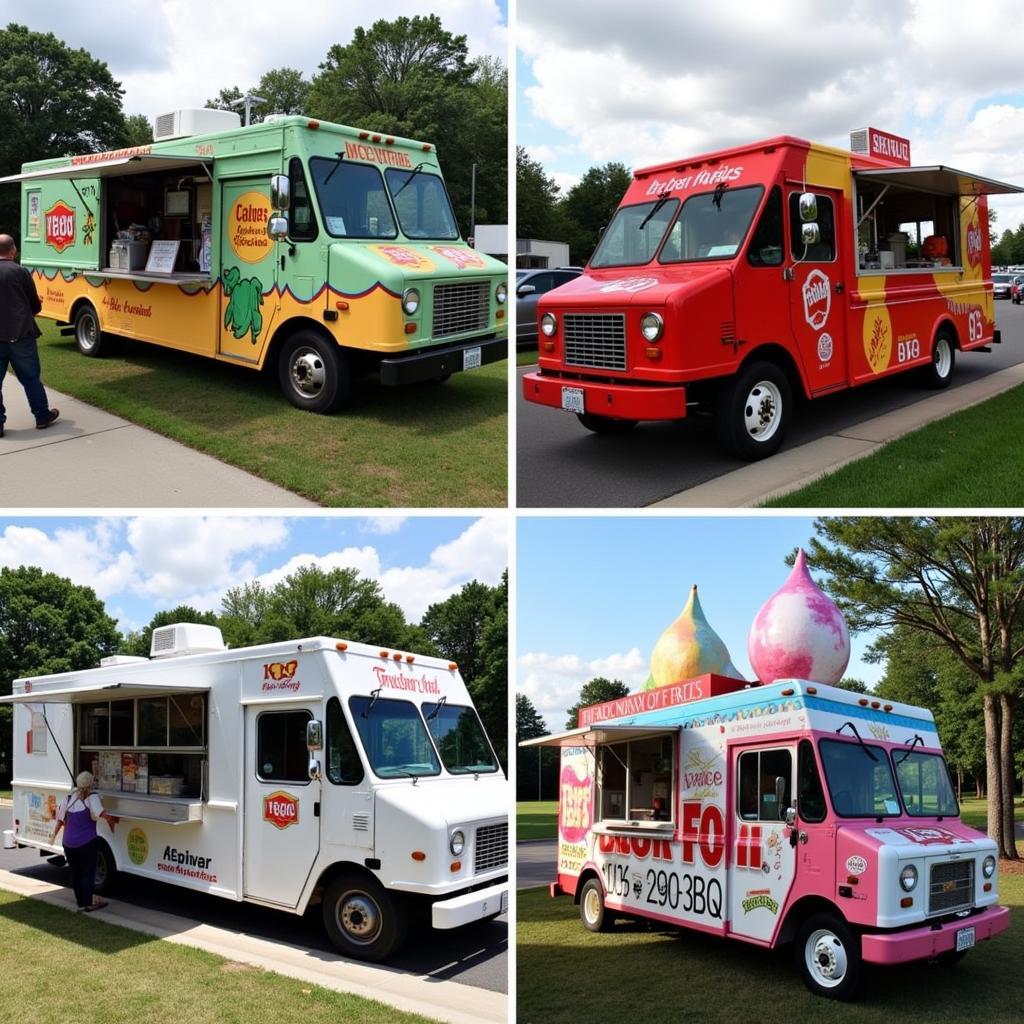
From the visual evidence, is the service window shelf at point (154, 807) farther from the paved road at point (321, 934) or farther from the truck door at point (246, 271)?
the truck door at point (246, 271)

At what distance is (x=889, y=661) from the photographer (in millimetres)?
19062

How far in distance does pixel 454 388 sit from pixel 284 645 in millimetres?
5654

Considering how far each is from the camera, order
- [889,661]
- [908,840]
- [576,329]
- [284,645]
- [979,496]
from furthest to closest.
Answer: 1. [889,661]
2. [576,329]
3. [979,496]
4. [284,645]
5. [908,840]

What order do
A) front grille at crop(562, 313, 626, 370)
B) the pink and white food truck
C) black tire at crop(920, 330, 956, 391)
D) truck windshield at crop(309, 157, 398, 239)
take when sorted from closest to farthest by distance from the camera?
the pink and white food truck → front grille at crop(562, 313, 626, 370) → truck windshield at crop(309, 157, 398, 239) → black tire at crop(920, 330, 956, 391)

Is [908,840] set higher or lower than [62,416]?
lower

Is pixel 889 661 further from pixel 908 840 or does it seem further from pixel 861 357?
pixel 908 840

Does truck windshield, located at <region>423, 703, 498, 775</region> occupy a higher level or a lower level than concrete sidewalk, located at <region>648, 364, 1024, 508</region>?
lower

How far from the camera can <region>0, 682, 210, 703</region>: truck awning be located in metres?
8.36

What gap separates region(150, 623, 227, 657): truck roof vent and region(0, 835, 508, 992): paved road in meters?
2.41

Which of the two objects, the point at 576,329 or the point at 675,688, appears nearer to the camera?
the point at 675,688

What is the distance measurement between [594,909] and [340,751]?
145 inches

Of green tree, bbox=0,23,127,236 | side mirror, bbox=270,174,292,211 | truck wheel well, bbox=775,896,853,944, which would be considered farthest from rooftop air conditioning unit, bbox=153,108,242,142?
green tree, bbox=0,23,127,236

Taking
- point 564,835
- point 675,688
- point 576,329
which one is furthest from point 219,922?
point 576,329

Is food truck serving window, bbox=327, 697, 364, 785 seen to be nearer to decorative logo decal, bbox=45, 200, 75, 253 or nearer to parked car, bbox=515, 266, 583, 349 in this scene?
decorative logo decal, bbox=45, 200, 75, 253
